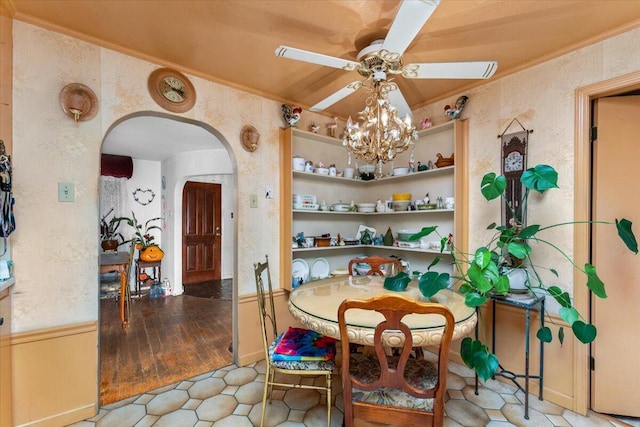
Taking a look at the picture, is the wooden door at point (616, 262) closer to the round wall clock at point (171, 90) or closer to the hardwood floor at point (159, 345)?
the hardwood floor at point (159, 345)

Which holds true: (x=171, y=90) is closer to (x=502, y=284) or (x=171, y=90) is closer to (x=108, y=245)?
(x=502, y=284)

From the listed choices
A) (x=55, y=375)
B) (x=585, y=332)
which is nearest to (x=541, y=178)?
(x=585, y=332)

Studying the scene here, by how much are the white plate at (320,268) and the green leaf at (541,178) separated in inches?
80.6

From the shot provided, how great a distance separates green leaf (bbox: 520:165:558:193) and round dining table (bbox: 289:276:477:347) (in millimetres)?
852

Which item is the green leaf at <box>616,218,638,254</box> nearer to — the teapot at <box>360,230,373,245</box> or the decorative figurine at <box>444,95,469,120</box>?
the decorative figurine at <box>444,95,469,120</box>

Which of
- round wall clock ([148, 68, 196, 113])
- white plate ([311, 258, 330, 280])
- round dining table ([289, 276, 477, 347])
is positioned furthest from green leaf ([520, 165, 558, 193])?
round wall clock ([148, 68, 196, 113])

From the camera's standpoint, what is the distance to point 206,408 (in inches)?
74.5

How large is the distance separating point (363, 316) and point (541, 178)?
1389 millimetres

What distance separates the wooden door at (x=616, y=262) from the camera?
1789 millimetres

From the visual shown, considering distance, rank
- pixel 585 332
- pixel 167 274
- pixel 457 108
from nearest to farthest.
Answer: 1. pixel 585 332
2. pixel 457 108
3. pixel 167 274

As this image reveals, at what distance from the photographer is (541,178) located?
1720 mm

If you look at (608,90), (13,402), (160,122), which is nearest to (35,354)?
(13,402)

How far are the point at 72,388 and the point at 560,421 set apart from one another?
3120 millimetres

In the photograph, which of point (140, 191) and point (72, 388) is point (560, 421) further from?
point (140, 191)
